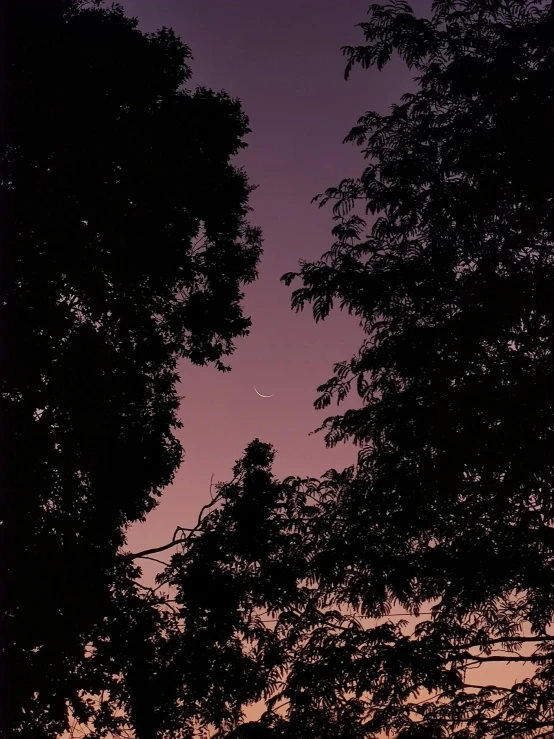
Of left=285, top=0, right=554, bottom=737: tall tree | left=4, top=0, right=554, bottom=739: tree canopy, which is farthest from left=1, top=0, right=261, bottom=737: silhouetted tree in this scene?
left=285, top=0, right=554, bottom=737: tall tree

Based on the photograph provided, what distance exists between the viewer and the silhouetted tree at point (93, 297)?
34.4ft

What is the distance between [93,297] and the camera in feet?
39.2

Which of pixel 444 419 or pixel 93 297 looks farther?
pixel 93 297

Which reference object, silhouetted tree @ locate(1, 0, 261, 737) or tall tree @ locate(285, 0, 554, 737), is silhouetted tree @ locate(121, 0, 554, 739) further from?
silhouetted tree @ locate(1, 0, 261, 737)

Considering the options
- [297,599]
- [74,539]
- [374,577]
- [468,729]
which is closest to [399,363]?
[374,577]

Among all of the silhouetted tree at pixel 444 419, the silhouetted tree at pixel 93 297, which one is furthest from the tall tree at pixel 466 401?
the silhouetted tree at pixel 93 297

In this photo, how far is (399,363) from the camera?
9.34 meters

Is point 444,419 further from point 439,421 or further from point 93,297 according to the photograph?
point 93,297

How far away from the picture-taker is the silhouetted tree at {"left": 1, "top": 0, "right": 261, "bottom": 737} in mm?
10492

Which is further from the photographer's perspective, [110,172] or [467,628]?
[110,172]

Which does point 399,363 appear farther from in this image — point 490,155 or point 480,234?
point 490,155

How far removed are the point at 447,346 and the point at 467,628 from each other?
291 cm

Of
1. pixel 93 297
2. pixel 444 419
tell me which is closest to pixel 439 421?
pixel 444 419

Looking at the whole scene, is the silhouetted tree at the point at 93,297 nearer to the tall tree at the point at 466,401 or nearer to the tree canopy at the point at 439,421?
the tree canopy at the point at 439,421
